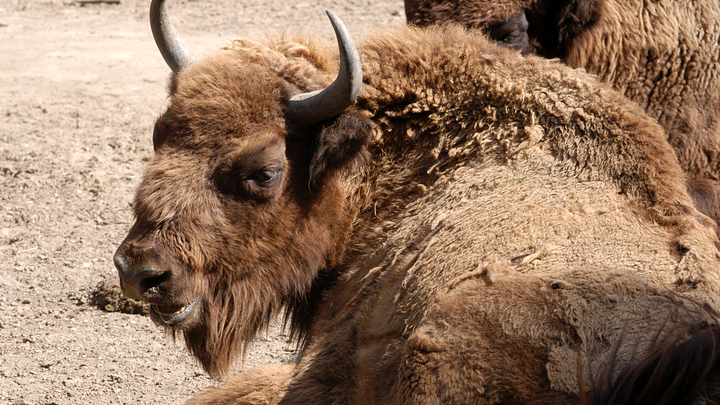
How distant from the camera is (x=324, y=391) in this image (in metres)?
3.35

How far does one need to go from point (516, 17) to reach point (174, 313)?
2.77m

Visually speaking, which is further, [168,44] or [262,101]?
[168,44]

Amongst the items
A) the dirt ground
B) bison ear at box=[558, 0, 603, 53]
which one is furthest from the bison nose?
bison ear at box=[558, 0, 603, 53]

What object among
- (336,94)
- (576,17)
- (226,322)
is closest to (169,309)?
(226,322)

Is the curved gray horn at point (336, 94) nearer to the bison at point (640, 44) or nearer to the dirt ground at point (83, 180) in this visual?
the dirt ground at point (83, 180)

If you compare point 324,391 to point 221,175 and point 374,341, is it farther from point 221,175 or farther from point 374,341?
point 221,175

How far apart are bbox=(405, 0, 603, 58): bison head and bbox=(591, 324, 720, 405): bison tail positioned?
2910 millimetres

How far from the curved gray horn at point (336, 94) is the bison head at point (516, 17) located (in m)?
1.70

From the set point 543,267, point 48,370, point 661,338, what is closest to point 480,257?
point 543,267

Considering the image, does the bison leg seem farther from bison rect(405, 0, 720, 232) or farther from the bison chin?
bison rect(405, 0, 720, 232)

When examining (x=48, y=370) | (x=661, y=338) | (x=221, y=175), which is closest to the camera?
(x=661, y=338)

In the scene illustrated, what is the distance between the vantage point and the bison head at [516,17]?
484 centimetres

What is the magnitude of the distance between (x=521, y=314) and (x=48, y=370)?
3.11m

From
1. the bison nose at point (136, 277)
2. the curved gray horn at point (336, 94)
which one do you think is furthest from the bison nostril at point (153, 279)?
the curved gray horn at point (336, 94)
